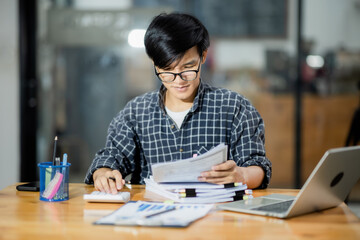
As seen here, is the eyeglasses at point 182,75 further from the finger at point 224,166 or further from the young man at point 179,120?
the finger at point 224,166

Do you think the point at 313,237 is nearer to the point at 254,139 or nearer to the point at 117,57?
the point at 254,139

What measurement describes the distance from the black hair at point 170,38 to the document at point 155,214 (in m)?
0.54

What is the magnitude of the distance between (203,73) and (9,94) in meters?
1.59

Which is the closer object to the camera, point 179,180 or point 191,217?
point 191,217

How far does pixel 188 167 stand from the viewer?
53.5 inches

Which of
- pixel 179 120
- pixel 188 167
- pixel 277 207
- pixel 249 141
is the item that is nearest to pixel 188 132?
pixel 179 120

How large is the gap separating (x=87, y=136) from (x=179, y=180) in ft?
9.10

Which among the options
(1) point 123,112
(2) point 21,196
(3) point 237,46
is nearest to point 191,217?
(2) point 21,196

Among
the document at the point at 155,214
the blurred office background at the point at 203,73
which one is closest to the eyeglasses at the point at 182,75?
the document at the point at 155,214

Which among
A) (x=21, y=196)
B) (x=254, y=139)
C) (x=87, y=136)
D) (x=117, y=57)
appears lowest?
(x=87, y=136)

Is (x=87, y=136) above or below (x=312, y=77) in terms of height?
below

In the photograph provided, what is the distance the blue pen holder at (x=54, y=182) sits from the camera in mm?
Result: 1448

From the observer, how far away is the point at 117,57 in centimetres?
399

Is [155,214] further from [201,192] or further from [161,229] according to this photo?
[201,192]
